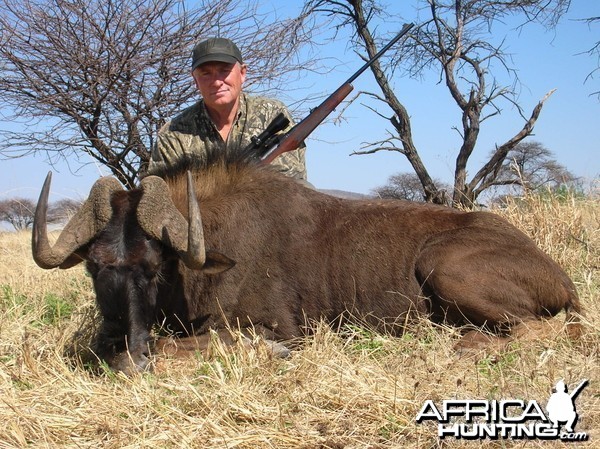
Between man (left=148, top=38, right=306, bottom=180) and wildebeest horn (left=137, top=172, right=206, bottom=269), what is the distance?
1.73 meters

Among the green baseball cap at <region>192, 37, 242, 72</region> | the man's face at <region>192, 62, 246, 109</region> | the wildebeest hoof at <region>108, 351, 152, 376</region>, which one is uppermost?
the green baseball cap at <region>192, 37, 242, 72</region>

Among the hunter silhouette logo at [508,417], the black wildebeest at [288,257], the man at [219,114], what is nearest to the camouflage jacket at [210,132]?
the man at [219,114]

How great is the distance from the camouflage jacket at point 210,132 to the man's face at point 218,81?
325 millimetres

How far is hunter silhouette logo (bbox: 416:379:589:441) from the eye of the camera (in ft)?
8.92

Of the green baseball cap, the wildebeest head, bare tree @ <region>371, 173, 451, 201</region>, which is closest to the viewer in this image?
the wildebeest head

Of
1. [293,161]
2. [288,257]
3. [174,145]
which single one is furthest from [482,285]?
[174,145]

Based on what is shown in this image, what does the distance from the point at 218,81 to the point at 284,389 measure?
137 inches

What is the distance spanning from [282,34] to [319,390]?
887 cm

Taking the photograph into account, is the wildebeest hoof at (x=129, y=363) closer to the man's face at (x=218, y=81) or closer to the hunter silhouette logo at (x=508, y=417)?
the hunter silhouette logo at (x=508, y=417)

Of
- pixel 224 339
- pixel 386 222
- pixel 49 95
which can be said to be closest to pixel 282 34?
pixel 49 95

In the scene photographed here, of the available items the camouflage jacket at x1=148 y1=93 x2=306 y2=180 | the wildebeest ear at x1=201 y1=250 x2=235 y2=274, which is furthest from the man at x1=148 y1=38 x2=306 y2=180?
the wildebeest ear at x1=201 y1=250 x2=235 y2=274

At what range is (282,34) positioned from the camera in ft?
36.5

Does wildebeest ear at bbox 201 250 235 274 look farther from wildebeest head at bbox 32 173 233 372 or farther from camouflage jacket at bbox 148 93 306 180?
camouflage jacket at bbox 148 93 306 180

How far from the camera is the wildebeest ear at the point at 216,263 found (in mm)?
4189
